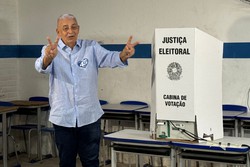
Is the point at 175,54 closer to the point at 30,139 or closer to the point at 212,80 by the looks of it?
the point at 212,80

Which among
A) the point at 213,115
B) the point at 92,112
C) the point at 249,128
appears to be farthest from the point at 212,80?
the point at 249,128

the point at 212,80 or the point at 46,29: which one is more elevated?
the point at 46,29

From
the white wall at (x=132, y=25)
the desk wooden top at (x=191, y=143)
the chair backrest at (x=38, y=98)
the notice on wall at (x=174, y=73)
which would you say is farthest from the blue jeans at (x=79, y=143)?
the chair backrest at (x=38, y=98)

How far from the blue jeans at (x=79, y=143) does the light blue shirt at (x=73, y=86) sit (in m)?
0.06

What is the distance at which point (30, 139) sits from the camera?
6.49 metres

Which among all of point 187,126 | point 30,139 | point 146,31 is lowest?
point 30,139

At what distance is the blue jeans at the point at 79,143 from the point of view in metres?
3.52

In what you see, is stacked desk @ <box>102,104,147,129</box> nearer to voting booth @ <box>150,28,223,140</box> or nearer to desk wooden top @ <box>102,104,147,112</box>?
desk wooden top @ <box>102,104,147,112</box>

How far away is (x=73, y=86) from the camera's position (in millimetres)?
3502

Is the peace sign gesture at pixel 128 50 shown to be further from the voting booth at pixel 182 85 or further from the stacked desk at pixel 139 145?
the stacked desk at pixel 139 145

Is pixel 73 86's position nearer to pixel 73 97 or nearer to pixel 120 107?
pixel 73 97

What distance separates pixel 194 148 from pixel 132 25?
2.74m

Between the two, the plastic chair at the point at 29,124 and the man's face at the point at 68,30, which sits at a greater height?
the man's face at the point at 68,30

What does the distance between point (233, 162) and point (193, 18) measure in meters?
2.48
